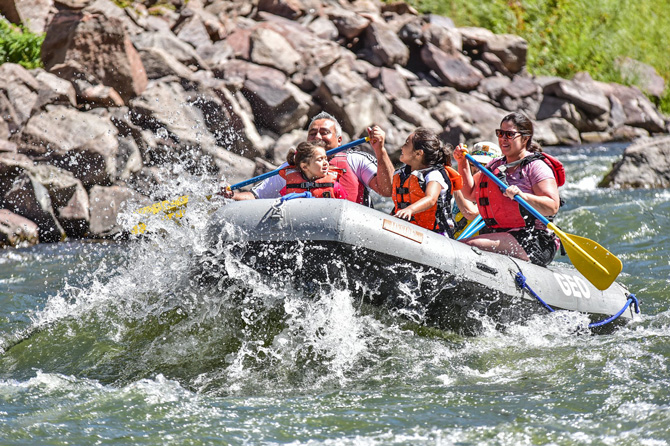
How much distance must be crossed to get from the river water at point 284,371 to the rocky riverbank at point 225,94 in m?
3.10

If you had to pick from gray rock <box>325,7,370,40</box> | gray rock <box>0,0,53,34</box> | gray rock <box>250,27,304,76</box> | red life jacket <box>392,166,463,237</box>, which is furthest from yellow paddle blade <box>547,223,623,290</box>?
gray rock <box>325,7,370,40</box>

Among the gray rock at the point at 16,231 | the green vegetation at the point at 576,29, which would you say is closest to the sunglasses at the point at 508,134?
the gray rock at the point at 16,231

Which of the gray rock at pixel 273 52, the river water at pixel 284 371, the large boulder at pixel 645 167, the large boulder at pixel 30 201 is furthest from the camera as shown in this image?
the gray rock at pixel 273 52

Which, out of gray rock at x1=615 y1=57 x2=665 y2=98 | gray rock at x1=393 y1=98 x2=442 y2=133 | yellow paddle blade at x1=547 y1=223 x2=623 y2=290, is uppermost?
yellow paddle blade at x1=547 y1=223 x2=623 y2=290

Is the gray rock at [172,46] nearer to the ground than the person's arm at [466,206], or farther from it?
nearer to the ground

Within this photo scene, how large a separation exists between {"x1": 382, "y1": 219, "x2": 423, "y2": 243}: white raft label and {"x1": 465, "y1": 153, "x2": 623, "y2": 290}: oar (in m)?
0.85

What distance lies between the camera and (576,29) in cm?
1950

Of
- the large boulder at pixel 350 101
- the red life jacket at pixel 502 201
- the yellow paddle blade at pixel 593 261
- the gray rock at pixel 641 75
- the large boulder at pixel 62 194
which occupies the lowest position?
the gray rock at pixel 641 75

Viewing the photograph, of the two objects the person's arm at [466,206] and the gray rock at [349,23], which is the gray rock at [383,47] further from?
the person's arm at [466,206]

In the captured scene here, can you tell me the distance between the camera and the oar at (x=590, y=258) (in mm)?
4863

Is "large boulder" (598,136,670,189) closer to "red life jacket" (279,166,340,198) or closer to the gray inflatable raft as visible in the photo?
the gray inflatable raft

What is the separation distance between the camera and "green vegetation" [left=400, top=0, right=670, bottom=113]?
18.2 meters

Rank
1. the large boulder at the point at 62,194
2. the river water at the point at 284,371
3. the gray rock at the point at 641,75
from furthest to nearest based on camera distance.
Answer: the gray rock at the point at 641,75
the large boulder at the point at 62,194
the river water at the point at 284,371

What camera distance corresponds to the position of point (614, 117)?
15.9 m
